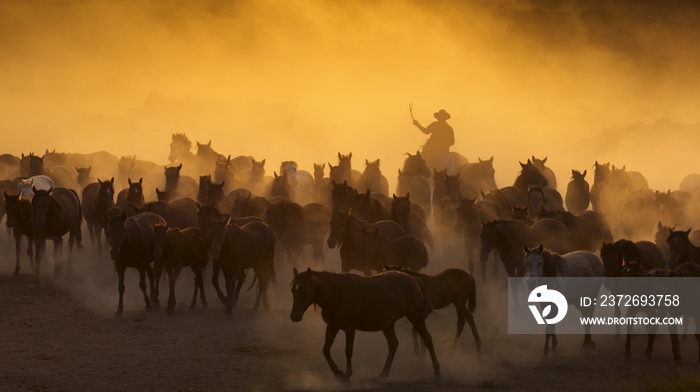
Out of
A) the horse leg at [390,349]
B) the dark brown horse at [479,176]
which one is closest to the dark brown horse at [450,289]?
the horse leg at [390,349]

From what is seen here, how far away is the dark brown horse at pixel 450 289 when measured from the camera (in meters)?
15.2

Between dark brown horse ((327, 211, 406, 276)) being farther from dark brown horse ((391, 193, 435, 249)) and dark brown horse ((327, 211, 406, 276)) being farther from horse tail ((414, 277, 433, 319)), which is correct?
horse tail ((414, 277, 433, 319))

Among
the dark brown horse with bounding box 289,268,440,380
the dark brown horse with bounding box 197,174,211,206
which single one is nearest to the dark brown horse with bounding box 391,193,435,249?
the dark brown horse with bounding box 197,174,211,206

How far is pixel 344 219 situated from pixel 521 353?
496 centimetres

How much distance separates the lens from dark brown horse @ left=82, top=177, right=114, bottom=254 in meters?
24.9

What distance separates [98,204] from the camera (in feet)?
85.6

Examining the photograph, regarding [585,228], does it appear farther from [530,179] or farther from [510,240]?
[530,179]

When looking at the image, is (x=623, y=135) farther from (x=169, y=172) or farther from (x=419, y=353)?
(x=419, y=353)

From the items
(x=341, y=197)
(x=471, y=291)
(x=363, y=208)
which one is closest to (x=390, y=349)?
(x=471, y=291)

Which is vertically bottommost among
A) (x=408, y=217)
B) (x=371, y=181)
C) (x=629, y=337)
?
(x=629, y=337)

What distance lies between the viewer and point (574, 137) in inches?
3740

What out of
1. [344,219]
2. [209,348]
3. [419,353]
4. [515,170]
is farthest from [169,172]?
[515,170]

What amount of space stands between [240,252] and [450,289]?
5.96 metres

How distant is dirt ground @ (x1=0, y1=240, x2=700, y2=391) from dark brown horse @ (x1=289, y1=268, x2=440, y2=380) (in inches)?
29.7
